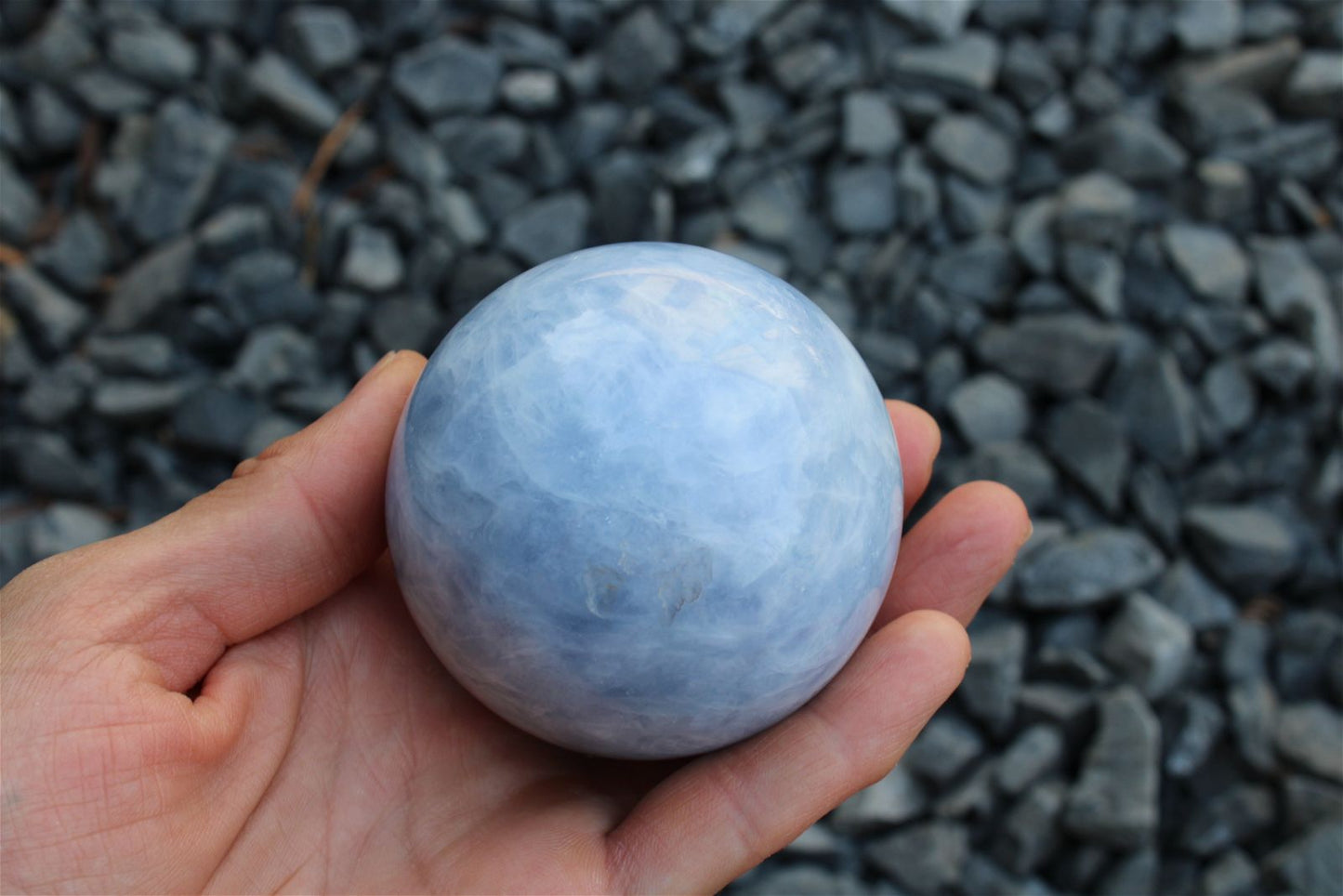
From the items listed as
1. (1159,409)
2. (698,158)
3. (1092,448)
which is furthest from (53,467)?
(1159,409)

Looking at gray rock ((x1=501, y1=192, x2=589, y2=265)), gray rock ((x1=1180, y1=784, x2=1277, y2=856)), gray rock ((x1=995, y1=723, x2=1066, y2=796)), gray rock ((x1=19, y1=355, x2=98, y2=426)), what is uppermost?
gray rock ((x1=19, y1=355, x2=98, y2=426))

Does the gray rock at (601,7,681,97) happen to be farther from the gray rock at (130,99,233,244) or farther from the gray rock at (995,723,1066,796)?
the gray rock at (995,723,1066,796)

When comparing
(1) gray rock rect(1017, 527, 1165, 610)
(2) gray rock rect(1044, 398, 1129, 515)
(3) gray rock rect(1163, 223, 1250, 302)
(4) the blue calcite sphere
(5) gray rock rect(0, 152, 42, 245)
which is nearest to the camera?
Answer: (4) the blue calcite sphere

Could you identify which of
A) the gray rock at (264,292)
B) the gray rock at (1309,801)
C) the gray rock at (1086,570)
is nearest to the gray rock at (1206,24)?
the gray rock at (1086,570)

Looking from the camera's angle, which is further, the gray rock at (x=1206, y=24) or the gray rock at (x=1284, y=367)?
the gray rock at (x=1206, y=24)

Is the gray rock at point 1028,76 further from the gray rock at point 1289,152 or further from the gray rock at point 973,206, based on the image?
the gray rock at point 1289,152

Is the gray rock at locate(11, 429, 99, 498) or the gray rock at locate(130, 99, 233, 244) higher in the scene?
the gray rock at locate(130, 99, 233, 244)

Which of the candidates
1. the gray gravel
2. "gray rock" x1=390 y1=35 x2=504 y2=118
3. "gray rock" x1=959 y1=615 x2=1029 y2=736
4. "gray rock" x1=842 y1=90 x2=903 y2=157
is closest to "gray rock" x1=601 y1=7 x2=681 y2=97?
the gray gravel
